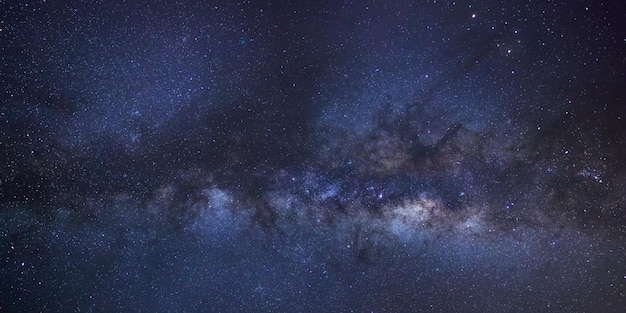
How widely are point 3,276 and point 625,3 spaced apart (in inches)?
524

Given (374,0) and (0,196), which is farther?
(0,196)

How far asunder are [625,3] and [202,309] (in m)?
9.91

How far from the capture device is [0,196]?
702 cm

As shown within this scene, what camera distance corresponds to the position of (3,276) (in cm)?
790

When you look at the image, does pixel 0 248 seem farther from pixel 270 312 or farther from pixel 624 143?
pixel 624 143

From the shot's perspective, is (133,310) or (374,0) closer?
(374,0)

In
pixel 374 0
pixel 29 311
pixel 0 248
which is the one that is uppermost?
pixel 374 0

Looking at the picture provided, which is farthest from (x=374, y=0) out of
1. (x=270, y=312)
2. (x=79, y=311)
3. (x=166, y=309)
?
(x=79, y=311)

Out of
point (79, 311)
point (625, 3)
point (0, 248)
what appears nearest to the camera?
point (625, 3)

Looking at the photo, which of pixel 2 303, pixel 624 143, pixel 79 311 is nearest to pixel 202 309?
pixel 79 311

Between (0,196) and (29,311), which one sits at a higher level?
(0,196)

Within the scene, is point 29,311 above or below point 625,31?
below

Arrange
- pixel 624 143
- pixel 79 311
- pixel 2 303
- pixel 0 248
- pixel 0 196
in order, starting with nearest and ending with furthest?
pixel 624 143, pixel 0 196, pixel 0 248, pixel 79 311, pixel 2 303

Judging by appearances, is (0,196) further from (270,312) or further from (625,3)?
(625,3)
